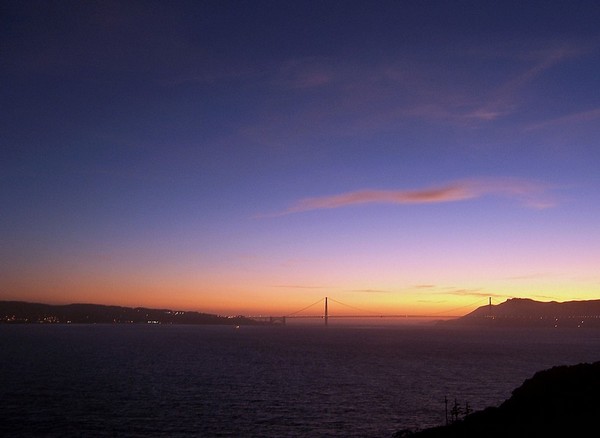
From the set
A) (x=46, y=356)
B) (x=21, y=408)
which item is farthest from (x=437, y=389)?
(x=46, y=356)

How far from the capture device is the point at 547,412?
34938 mm

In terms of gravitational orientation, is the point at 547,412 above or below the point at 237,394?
above

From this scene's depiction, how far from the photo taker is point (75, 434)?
44438 mm

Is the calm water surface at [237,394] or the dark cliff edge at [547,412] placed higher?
the dark cliff edge at [547,412]

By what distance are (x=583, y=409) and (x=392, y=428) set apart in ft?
60.3

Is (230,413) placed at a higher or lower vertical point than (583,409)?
lower

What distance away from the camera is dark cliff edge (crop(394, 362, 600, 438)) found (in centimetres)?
3180

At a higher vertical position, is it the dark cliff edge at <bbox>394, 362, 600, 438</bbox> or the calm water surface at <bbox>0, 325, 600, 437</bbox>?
the dark cliff edge at <bbox>394, 362, 600, 438</bbox>

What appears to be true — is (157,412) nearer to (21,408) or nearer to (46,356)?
(21,408)

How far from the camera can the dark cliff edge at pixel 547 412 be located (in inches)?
1252

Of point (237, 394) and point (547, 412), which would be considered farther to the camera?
point (237, 394)

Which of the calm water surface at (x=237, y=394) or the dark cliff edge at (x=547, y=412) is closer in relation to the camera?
the dark cliff edge at (x=547, y=412)

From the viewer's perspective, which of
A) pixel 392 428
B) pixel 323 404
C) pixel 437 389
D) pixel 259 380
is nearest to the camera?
pixel 392 428

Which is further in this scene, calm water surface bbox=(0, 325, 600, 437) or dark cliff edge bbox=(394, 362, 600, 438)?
calm water surface bbox=(0, 325, 600, 437)
